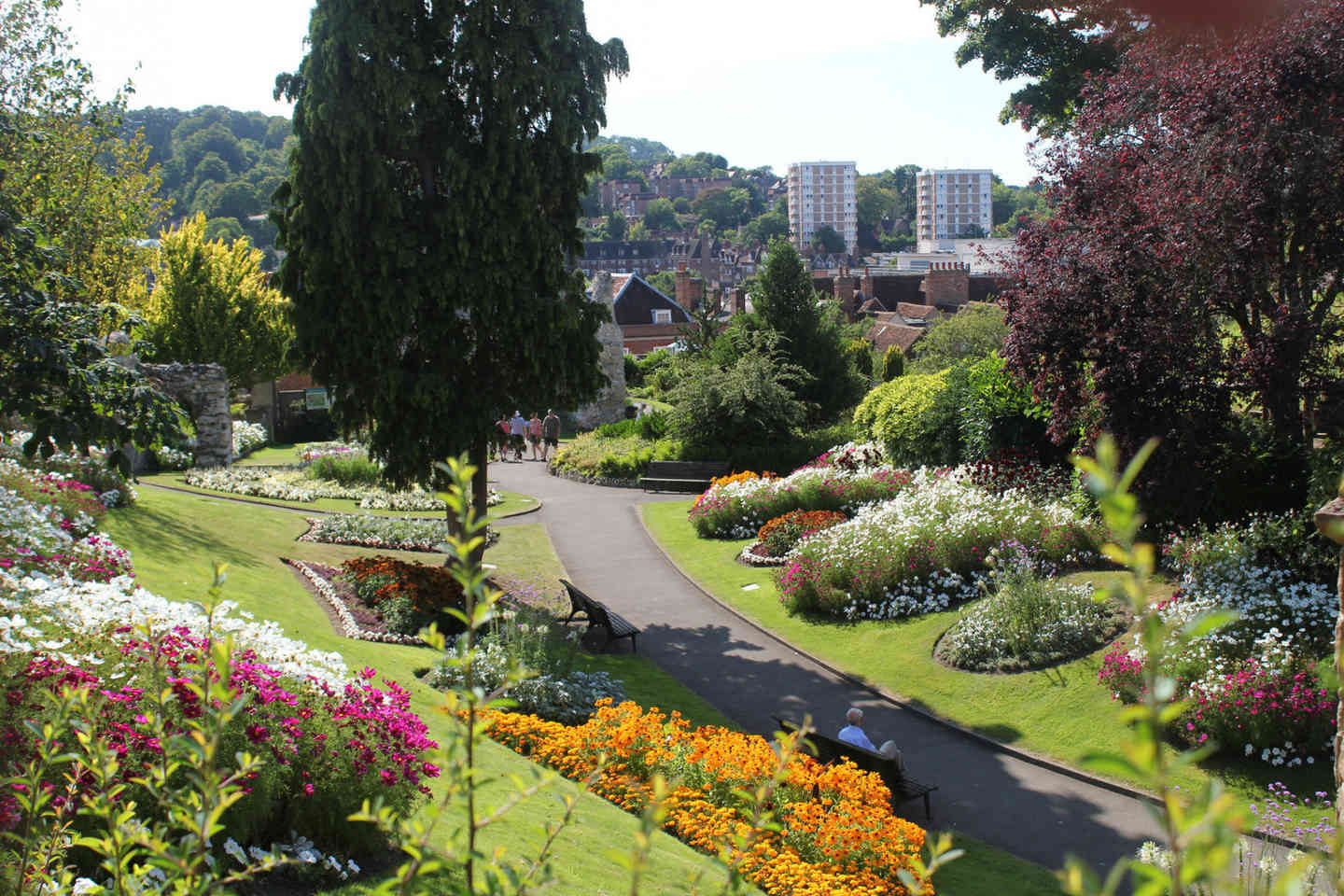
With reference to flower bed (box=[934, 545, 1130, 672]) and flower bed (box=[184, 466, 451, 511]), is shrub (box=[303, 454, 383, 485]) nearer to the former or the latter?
flower bed (box=[184, 466, 451, 511])

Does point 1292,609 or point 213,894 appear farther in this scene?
point 1292,609

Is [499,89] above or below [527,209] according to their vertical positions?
above

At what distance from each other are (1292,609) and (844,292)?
5239 centimetres

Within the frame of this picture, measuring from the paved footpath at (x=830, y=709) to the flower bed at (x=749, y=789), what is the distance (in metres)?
1.44

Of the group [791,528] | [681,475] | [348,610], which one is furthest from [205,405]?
[791,528]

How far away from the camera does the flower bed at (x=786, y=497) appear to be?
19859 mm

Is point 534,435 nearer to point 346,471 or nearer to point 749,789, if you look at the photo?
point 346,471

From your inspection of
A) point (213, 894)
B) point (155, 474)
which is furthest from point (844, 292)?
point (213, 894)

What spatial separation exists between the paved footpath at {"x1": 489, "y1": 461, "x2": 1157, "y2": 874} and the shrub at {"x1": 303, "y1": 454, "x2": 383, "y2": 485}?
6.60m

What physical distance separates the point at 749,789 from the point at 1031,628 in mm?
6320

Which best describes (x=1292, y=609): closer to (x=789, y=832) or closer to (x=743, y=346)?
(x=789, y=832)

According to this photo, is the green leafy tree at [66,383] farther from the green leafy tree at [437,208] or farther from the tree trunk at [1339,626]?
the tree trunk at [1339,626]

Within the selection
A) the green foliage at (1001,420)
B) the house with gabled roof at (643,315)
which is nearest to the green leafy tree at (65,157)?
the green foliage at (1001,420)

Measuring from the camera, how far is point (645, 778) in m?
9.04
